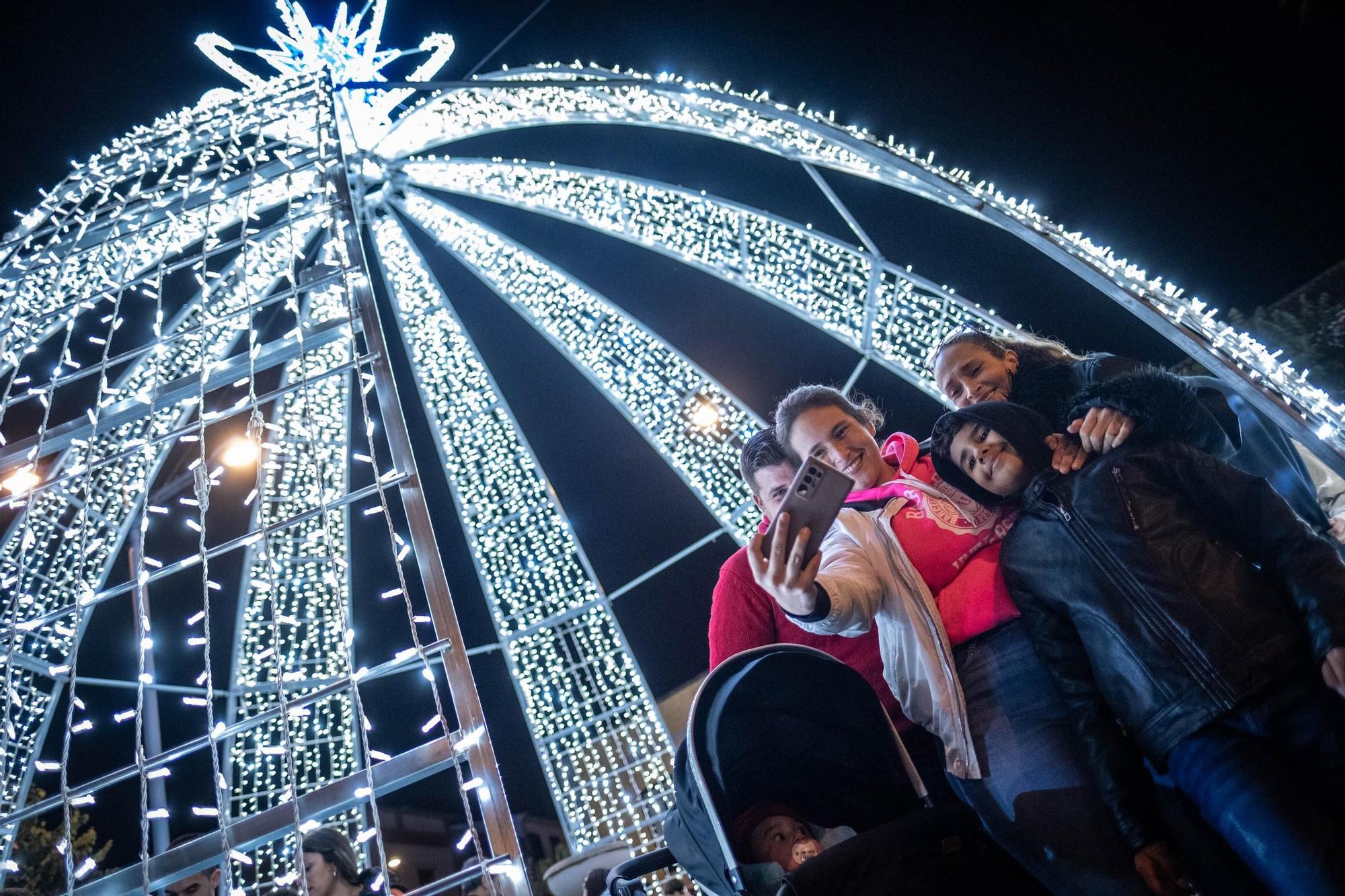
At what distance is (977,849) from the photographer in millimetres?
2178

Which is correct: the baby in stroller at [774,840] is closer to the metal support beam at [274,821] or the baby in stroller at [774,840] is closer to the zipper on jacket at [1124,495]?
the metal support beam at [274,821]

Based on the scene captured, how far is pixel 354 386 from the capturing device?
864 cm

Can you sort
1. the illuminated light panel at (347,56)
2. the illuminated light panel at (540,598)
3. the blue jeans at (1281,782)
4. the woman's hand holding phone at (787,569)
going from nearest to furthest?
the blue jeans at (1281,782) < the woman's hand holding phone at (787,569) < the illuminated light panel at (347,56) < the illuminated light panel at (540,598)

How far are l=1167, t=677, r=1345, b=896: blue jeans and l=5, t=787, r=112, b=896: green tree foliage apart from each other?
21.5 ft

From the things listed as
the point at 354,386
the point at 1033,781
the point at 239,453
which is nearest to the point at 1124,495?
the point at 1033,781

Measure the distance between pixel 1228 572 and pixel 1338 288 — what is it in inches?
334

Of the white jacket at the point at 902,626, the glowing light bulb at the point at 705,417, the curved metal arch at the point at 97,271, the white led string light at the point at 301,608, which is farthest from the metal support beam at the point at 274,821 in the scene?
the glowing light bulb at the point at 705,417

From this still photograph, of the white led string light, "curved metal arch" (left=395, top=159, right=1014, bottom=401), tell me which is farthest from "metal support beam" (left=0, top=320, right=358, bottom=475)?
"curved metal arch" (left=395, top=159, right=1014, bottom=401)

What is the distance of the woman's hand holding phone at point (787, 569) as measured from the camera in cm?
213

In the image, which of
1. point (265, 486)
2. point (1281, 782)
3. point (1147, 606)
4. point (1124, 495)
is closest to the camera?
point (1281, 782)

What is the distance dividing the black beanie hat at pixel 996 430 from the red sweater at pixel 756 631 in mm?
754

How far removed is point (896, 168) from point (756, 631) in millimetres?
2755

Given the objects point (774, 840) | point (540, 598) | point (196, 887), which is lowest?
point (774, 840)

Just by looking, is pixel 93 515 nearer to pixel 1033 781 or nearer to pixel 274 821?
pixel 274 821
